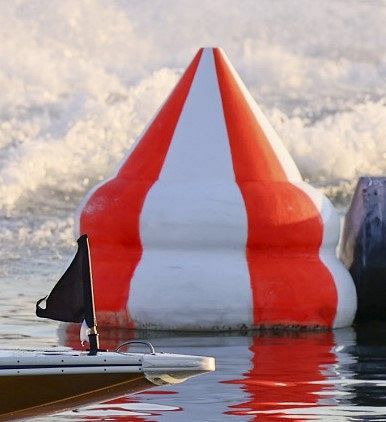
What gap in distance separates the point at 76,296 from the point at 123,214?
14.1ft

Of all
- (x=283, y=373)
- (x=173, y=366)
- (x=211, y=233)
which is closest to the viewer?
(x=173, y=366)

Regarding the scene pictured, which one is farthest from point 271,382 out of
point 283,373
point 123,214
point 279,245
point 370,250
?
point 370,250

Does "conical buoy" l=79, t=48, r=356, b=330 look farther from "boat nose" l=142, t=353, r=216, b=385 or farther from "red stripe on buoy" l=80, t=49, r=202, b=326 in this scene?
"boat nose" l=142, t=353, r=216, b=385

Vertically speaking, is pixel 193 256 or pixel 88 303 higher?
pixel 193 256

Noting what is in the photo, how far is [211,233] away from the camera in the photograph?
12906 mm

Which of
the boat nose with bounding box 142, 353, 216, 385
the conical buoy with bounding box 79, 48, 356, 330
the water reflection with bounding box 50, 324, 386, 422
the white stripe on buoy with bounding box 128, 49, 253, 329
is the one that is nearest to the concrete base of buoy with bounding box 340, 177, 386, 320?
the conical buoy with bounding box 79, 48, 356, 330

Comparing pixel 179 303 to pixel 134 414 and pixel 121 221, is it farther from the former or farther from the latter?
pixel 134 414

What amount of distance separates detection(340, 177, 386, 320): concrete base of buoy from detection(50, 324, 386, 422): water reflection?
499 mm

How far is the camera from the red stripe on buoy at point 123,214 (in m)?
13.0

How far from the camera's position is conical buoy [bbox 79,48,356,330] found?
42.2ft

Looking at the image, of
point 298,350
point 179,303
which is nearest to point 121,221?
point 179,303

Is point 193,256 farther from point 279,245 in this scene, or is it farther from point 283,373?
point 283,373

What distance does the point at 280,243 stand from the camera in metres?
13.1

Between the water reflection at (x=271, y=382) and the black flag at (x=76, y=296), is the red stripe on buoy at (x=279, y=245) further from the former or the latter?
the black flag at (x=76, y=296)
